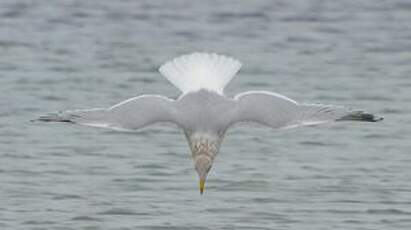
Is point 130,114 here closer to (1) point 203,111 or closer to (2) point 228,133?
(1) point 203,111

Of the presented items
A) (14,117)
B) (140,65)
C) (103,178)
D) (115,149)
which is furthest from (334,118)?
(140,65)

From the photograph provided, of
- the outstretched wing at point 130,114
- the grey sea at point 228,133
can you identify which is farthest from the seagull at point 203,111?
the grey sea at point 228,133

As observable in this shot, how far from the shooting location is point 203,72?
9.11 metres

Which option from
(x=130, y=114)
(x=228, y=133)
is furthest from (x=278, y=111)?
(x=228, y=133)

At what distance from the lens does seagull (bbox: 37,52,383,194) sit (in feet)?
29.5

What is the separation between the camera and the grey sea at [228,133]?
12.5 m

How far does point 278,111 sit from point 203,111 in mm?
462

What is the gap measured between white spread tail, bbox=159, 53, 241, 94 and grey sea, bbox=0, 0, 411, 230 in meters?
0.38

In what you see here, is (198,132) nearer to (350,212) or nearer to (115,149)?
(350,212)

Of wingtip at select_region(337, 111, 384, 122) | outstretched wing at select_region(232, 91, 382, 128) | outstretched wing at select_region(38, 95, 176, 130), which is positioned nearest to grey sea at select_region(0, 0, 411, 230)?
outstretched wing at select_region(232, 91, 382, 128)

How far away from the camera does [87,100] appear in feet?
53.6

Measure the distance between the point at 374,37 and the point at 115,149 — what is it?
6897 mm

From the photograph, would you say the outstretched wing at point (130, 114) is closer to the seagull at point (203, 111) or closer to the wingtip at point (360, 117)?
the seagull at point (203, 111)

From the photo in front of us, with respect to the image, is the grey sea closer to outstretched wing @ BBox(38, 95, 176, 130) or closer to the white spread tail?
the white spread tail
